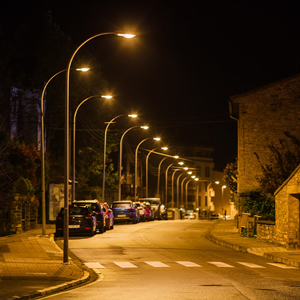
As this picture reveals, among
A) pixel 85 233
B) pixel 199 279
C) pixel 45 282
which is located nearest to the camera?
pixel 45 282

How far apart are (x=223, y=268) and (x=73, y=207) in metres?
14.8

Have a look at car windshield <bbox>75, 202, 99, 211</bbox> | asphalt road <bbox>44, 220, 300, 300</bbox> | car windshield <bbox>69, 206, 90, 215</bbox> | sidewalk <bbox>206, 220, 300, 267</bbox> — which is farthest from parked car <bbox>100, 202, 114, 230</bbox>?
asphalt road <bbox>44, 220, 300, 300</bbox>

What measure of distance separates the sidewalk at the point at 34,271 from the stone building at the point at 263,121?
16269mm

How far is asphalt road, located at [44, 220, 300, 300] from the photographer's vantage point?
1240cm

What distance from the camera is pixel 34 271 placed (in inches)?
631

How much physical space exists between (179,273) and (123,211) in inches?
1157

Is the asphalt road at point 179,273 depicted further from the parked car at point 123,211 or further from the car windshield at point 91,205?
the parked car at point 123,211

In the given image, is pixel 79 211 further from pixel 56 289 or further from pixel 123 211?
pixel 56 289

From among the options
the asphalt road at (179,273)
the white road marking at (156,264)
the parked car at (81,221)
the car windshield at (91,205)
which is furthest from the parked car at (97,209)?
the white road marking at (156,264)

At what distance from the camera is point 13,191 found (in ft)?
113

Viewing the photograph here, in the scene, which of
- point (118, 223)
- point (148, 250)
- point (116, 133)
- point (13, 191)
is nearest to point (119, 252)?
point (148, 250)

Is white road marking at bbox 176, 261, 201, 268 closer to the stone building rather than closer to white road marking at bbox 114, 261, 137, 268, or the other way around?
white road marking at bbox 114, 261, 137, 268

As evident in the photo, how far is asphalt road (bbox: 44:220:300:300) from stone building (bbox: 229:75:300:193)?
12.0 meters

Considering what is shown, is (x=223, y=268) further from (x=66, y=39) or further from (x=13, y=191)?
(x=66, y=39)
